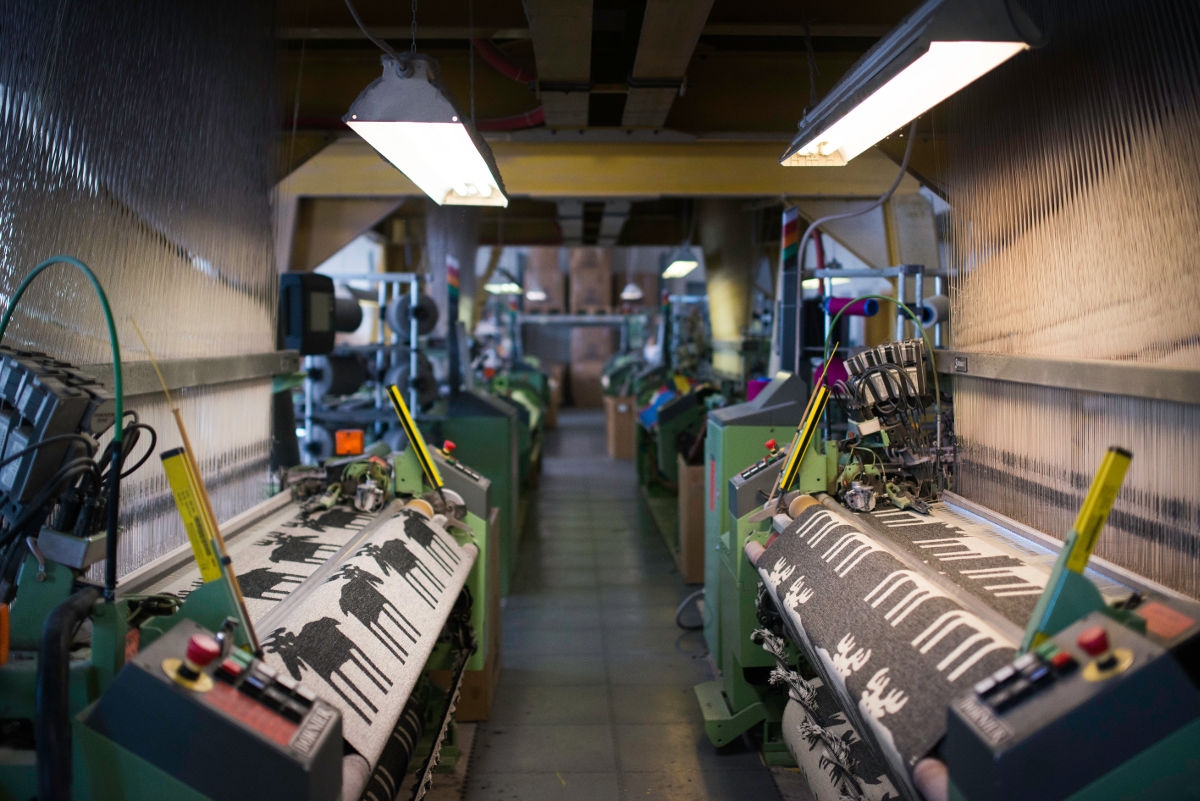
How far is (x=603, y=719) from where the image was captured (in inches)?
134

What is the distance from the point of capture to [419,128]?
233cm

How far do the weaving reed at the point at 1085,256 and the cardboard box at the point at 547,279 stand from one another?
14.1 m

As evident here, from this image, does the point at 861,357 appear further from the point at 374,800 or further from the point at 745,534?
the point at 374,800

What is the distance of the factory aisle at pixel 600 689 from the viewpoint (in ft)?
9.56

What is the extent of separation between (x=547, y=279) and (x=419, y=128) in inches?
565

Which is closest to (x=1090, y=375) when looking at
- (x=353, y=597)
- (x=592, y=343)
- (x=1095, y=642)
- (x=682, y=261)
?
(x=1095, y=642)

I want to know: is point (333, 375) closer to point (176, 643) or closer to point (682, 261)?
point (176, 643)

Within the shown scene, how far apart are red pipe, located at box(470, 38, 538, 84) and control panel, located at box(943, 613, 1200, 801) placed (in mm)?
3331

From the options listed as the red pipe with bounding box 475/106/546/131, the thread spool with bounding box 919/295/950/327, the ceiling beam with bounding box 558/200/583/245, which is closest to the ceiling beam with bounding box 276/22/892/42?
the red pipe with bounding box 475/106/546/131

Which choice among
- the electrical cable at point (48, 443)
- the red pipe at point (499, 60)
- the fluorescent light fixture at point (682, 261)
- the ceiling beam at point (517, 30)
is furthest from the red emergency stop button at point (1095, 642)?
the fluorescent light fixture at point (682, 261)

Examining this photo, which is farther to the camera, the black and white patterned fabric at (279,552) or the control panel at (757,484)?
the control panel at (757,484)

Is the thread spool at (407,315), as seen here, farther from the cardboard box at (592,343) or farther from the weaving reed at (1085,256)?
the cardboard box at (592,343)

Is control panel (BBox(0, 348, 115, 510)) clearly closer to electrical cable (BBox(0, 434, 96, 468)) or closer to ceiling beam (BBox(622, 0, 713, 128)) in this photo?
electrical cable (BBox(0, 434, 96, 468))

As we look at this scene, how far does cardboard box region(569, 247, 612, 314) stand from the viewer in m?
16.2
